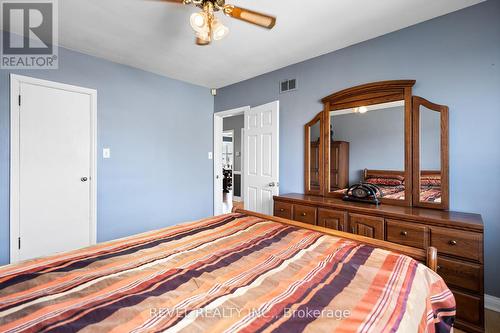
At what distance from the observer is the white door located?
318 cm

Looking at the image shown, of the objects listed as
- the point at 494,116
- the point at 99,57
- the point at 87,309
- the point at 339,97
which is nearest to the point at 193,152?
the point at 99,57

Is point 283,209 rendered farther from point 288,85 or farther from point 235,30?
point 235,30

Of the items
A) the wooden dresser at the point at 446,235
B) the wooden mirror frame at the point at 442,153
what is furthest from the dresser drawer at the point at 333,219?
the wooden mirror frame at the point at 442,153

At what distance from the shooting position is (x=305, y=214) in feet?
8.51

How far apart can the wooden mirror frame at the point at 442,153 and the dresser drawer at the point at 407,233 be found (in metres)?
0.43

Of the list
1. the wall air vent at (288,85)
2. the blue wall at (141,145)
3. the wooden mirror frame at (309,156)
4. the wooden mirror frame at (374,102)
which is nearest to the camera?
the wooden mirror frame at (374,102)

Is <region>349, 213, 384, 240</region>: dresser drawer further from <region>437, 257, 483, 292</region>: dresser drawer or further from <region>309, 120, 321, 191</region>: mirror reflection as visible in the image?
<region>309, 120, 321, 191</region>: mirror reflection

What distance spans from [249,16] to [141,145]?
7.97 ft

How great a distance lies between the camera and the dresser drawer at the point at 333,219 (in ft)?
7.45

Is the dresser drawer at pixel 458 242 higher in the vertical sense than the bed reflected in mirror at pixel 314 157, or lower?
lower

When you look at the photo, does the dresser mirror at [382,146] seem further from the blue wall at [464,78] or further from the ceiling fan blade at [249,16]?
the ceiling fan blade at [249,16]

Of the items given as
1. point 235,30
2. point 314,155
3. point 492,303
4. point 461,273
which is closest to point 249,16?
point 235,30

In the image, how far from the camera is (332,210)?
2363 millimetres

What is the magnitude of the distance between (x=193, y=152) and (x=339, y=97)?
2435mm
